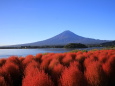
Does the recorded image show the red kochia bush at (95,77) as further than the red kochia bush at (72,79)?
Yes

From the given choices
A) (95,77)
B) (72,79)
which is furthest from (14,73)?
(72,79)

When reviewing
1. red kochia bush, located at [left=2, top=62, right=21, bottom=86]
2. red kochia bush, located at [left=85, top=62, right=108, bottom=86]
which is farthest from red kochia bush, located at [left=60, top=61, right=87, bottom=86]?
red kochia bush, located at [left=2, top=62, right=21, bottom=86]

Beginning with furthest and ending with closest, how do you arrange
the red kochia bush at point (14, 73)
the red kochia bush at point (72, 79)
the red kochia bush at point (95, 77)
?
the red kochia bush at point (14, 73), the red kochia bush at point (95, 77), the red kochia bush at point (72, 79)

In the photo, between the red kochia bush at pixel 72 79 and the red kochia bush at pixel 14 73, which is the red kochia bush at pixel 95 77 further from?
the red kochia bush at pixel 14 73

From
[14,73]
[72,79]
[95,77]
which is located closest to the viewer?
[72,79]

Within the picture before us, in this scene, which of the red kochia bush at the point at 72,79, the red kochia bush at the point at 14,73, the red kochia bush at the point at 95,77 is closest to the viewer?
the red kochia bush at the point at 72,79

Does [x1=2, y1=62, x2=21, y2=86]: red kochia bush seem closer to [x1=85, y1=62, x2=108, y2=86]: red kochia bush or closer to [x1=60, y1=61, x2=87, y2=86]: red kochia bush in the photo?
[x1=85, y1=62, x2=108, y2=86]: red kochia bush

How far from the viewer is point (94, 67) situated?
5496 millimetres

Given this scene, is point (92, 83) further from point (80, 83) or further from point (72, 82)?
point (72, 82)

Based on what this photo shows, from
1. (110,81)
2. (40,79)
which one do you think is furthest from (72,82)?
(110,81)

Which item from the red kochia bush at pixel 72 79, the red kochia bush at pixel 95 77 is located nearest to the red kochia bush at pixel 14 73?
the red kochia bush at pixel 95 77

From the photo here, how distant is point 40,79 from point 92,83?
1745 mm

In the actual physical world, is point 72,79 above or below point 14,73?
above

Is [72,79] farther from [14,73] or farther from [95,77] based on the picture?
[14,73]
